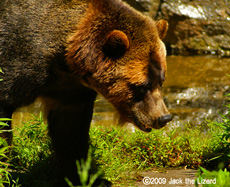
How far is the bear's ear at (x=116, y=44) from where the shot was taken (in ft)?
13.9

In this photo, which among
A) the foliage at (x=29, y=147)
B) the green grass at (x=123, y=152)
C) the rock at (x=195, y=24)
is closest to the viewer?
the green grass at (x=123, y=152)

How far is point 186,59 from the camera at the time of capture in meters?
11.9

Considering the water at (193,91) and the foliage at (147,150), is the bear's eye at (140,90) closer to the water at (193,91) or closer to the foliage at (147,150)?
the foliage at (147,150)

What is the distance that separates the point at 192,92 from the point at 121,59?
4.90 m

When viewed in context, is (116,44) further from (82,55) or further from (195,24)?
(195,24)

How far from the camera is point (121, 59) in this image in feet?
14.4

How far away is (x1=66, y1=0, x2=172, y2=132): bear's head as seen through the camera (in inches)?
171

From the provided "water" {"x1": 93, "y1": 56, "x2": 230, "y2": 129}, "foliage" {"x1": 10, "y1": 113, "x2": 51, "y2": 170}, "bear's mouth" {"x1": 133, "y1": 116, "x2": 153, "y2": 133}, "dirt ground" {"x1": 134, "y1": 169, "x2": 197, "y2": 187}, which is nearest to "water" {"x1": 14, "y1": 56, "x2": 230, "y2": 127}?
"water" {"x1": 93, "y1": 56, "x2": 230, "y2": 129}

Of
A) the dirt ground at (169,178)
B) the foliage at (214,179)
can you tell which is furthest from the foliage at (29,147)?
the foliage at (214,179)

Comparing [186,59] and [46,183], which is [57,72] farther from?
[186,59]

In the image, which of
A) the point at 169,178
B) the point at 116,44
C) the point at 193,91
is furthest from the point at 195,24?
the point at 116,44

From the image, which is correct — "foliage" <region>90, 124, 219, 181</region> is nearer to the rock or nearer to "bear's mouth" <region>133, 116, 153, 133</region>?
"bear's mouth" <region>133, 116, 153, 133</region>

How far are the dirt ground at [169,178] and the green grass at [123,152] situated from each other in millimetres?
126

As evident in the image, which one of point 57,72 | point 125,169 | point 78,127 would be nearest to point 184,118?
point 125,169
